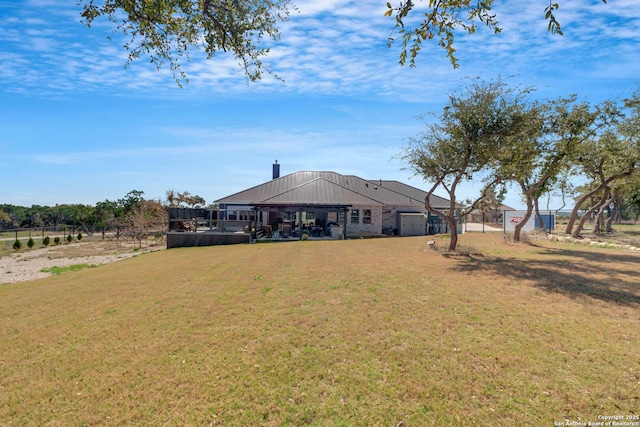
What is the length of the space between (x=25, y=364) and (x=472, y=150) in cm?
1524

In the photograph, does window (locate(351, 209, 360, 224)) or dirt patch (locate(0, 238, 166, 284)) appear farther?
window (locate(351, 209, 360, 224))

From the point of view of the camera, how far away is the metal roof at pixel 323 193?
89.1 feet

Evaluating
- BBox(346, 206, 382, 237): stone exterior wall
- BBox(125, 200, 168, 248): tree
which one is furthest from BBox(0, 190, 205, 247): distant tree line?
BBox(346, 206, 382, 237): stone exterior wall

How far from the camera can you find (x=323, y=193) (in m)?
28.6

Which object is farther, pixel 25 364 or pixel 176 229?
pixel 176 229

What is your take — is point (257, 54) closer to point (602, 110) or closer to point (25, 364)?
point (25, 364)

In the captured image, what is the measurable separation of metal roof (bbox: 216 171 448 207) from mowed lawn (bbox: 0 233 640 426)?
1838 centimetres

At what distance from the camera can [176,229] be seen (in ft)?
79.4

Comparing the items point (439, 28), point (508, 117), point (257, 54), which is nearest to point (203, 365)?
point (439, 28)

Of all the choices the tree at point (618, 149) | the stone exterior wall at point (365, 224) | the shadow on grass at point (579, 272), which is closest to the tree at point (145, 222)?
the stone exterior wall at point (365, 224)

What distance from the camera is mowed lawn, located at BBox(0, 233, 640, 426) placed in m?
3.52

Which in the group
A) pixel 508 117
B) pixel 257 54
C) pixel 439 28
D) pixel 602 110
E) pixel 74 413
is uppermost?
pixel 602 110

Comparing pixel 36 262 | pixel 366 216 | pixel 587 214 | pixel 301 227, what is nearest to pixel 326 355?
pixel 301 227

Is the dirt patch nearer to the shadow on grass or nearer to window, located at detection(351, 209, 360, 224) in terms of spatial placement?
window, located at detection(351, 209, 360, 224)
